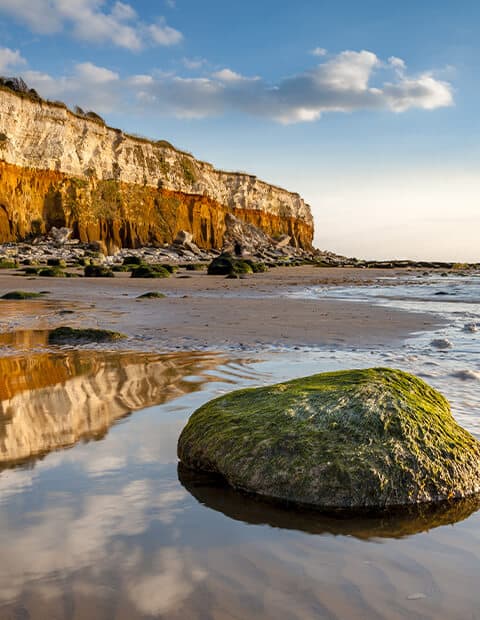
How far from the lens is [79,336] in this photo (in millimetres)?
6746

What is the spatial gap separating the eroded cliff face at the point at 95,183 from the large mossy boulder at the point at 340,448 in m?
38.3

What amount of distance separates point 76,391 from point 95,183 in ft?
145

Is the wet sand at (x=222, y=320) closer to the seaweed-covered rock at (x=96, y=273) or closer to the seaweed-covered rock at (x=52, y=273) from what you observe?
the seaweed-covered rock at (x=52, y=273)

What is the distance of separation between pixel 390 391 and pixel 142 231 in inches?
1927

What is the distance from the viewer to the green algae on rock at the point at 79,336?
667cm

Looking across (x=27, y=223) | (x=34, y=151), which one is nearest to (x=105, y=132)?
(x=34, y=151)

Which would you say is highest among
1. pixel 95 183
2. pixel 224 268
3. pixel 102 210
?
pixel 95 183

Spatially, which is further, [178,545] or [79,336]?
[79,336]

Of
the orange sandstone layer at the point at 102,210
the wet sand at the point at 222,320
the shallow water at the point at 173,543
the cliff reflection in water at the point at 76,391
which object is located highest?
the orange sandstone layer at the point at 102,210

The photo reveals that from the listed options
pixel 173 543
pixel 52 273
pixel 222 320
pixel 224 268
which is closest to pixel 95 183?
pixel 224 268

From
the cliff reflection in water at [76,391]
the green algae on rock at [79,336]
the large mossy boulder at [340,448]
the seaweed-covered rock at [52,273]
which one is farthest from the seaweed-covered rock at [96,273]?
the large mossy boulder at [340,448]

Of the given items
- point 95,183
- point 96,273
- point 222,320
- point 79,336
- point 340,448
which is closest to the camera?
point 340,448

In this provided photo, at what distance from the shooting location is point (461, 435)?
3008 mm

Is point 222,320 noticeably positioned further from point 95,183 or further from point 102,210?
point 95,183
